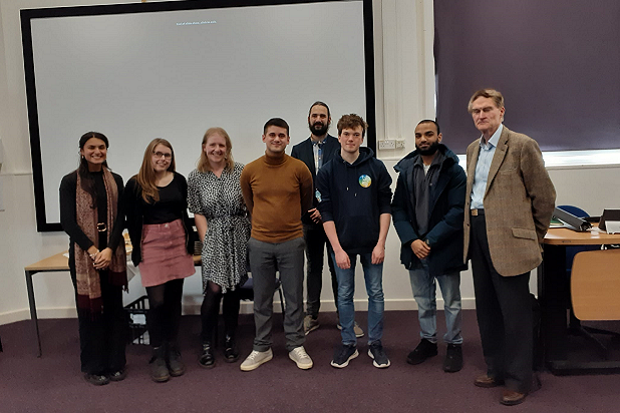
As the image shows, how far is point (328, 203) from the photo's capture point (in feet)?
8.30

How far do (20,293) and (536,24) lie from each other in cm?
502

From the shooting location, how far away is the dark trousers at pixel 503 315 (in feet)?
6.97

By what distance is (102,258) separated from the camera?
247 cm

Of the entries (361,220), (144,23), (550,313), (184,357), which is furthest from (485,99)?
(144,23)

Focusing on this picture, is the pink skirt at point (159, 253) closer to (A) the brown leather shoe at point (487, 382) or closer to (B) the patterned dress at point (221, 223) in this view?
(B) the patterned dress at point (221, 223)

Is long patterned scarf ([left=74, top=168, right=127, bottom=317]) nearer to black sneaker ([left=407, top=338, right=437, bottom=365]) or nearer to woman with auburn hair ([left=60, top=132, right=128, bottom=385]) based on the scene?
woman with auburn hair ([left=60, top=132, right=128, bottom=385])

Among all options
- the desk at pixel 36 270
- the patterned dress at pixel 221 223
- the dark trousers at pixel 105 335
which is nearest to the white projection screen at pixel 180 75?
the desk at pixel 36 270

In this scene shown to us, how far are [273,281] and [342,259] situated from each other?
47 cm

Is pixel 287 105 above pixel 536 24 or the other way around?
the other way around

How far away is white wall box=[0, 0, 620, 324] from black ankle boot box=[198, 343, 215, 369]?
43.1 inches

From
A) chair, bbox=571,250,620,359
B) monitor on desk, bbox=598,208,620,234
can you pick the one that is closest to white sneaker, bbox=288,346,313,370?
chair, bbox=571,250,620,359

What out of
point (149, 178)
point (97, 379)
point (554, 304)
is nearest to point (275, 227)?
point (149, 178)

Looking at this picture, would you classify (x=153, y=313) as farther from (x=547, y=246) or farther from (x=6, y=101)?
(x=6, y=101)

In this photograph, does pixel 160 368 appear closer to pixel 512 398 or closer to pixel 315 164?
pixel 315 164
